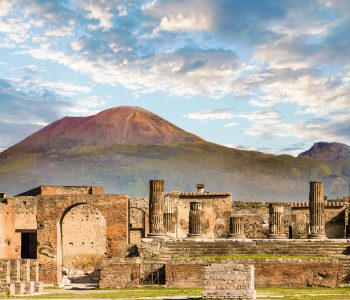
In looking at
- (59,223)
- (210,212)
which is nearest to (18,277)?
(59,223)

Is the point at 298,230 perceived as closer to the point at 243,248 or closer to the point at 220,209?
the point at 220,209

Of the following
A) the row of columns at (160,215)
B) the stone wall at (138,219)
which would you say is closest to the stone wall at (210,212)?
the stone wall at (138,219)

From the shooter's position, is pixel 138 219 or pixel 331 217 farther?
pixel 138 219

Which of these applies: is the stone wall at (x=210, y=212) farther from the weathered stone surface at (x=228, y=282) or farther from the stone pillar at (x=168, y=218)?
the weathered stone surface at (x=228, y=282)

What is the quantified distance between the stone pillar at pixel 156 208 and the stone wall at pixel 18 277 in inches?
387

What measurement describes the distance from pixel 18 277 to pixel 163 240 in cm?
931

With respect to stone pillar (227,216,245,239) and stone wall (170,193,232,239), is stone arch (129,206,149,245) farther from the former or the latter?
stone pillar (227,216,245,239)

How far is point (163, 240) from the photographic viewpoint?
36469 millimetres

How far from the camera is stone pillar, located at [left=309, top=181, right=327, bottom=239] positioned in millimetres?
40125

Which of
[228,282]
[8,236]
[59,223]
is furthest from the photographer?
[8,236]

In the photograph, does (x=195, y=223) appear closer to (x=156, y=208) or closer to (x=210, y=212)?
(x=156, y=208)

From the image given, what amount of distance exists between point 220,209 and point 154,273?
57.7ft

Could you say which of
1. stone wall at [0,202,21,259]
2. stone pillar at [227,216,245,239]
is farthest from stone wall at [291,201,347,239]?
stone wall at [0,202,21,259]

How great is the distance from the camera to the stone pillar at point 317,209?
132 ft
